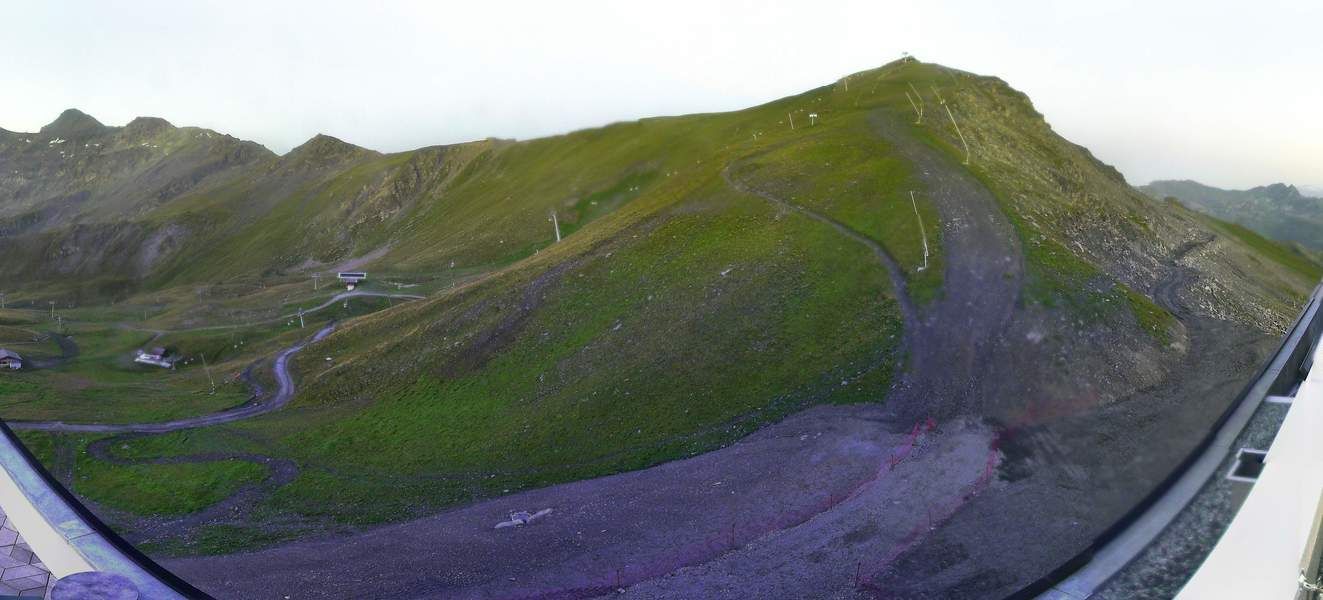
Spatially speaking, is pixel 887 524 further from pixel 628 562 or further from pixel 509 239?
pixel 509 239

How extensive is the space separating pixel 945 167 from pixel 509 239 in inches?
2313

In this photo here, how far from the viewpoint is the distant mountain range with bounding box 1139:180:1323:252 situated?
11.3 metres

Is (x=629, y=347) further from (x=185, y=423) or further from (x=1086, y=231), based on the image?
(x=185, y=423)

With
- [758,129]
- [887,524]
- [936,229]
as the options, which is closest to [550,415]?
[887,524]

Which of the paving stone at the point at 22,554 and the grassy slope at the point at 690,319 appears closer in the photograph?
the paving stone at the point at 22,554

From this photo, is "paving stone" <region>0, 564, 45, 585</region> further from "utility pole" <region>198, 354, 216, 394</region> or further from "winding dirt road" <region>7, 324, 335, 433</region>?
"utility pole" <region>198, 354, 216, 394</region>

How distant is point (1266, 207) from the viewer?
1217 cm

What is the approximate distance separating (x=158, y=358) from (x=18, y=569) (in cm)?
7828

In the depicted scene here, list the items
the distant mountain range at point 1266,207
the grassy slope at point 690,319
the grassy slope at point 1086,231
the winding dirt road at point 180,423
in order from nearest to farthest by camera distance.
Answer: the distant mountain range at point 1266,207
the grassy slope at point 1086,231
the grassy slope at point 690,319
the winding dirt road at point 180,423

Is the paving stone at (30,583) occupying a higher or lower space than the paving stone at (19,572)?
lower

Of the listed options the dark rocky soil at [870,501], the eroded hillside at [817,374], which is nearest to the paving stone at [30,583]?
the eroded hillside at [817,374]

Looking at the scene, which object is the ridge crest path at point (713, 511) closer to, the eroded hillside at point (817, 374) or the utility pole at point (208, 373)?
the eroded hillside at point (817, 374)

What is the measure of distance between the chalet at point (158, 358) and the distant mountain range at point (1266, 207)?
278 feet

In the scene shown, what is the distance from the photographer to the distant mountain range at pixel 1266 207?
11320 mm
